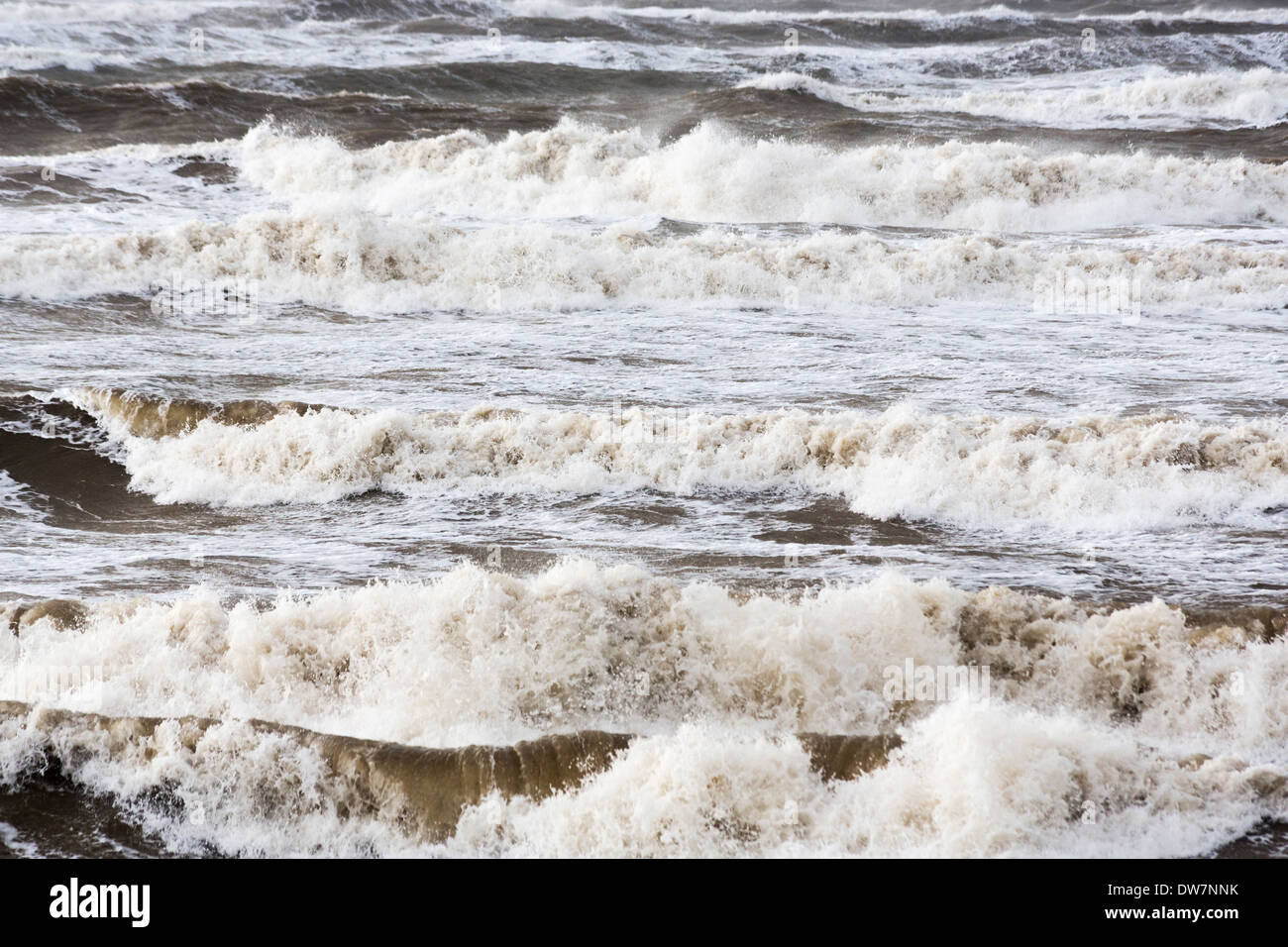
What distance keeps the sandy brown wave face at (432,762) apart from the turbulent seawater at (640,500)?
0.05ft

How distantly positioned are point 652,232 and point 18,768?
1207 cm

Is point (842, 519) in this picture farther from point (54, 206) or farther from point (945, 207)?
point (54, 206)

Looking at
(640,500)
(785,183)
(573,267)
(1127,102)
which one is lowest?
(640,500)

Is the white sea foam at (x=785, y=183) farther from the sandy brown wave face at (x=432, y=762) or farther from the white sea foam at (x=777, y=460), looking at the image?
the sandy brown wave face at (x=432, y=762)

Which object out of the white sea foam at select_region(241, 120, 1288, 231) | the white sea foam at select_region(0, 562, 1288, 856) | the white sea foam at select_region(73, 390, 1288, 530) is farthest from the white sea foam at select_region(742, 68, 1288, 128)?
the white sea foam at select_region(0, 562, 1288, 856)

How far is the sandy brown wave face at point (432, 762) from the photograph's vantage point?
4387 mm

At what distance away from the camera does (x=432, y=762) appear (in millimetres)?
4512

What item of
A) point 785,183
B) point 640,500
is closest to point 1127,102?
point 785,183

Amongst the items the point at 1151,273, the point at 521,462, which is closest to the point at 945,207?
the point at 1151,273

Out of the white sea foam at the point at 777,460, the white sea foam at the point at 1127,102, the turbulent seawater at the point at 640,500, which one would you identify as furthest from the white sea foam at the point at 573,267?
the white sea foam at the point at 1127,102

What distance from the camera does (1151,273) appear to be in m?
13.6

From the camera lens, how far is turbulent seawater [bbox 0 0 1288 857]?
14.3 feet

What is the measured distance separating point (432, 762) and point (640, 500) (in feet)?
12.5

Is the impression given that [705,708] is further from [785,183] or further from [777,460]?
[785,183]
